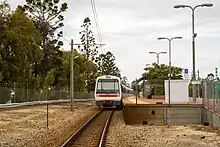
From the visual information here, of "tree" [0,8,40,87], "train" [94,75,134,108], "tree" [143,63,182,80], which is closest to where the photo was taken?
"train" [94,75,134,108]

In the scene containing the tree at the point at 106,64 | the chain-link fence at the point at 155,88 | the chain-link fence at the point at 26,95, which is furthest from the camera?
the tree at the point at 106,64

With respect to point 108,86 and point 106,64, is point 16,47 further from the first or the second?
point 106,64

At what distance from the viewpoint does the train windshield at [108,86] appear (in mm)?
44969

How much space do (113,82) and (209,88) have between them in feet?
64.1

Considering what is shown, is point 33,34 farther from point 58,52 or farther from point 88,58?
point 88,58

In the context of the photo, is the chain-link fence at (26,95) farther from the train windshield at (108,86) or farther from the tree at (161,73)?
the tree at (161,73)

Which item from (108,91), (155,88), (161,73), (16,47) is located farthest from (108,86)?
(161,73)

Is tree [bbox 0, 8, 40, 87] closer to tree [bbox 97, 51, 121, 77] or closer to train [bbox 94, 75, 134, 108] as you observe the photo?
train [bbox 94, 75, 134, 108]

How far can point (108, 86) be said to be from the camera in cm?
4522

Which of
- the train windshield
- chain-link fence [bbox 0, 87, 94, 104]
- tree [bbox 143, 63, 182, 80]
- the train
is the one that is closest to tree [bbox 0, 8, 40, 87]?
chain-link fence [bbox 0, 87, 94, 104]

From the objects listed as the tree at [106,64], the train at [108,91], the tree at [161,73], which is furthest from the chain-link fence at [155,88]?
the tree at [106,64]

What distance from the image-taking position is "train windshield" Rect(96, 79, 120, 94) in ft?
148

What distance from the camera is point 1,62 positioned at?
50531 millimetres

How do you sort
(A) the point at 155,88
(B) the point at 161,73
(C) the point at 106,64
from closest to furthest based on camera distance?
(A) the point at 155,88 → (B) the point at 161,73 → (C) the point at 106,64
